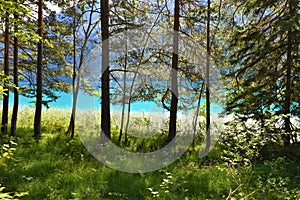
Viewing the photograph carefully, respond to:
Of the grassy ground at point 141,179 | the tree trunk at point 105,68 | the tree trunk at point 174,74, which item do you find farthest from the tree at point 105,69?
the tree trunk at point 174,74

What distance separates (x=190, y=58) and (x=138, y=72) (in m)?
1.68

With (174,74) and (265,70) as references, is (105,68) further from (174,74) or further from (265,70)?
(265,70)

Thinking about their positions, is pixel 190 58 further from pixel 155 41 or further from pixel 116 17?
pixel 116 17

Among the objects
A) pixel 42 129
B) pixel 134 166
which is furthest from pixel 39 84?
pixel 134 166

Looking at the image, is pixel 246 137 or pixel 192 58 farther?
pixel 192 58

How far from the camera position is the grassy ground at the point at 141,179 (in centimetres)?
461

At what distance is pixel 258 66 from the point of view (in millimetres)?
7766

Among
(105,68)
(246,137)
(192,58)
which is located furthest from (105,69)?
(246,137)

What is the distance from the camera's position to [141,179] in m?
5.27

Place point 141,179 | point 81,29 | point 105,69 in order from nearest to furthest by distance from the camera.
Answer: point 141,179 → point 105,69 → point 81,29

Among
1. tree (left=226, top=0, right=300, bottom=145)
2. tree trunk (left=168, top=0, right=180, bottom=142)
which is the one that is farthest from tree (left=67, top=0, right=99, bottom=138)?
tree (left=226, top=0, right=300, bottom=145)

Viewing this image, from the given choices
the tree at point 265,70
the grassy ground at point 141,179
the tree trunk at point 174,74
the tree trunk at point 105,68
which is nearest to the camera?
the grassy ground at point 141,179

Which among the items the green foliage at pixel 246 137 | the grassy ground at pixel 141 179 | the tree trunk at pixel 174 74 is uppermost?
the tree trunk at pixel 174 74

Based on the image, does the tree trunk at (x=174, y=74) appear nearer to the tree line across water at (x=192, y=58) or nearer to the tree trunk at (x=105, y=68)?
the tree line across water at (x=192, y=58)
